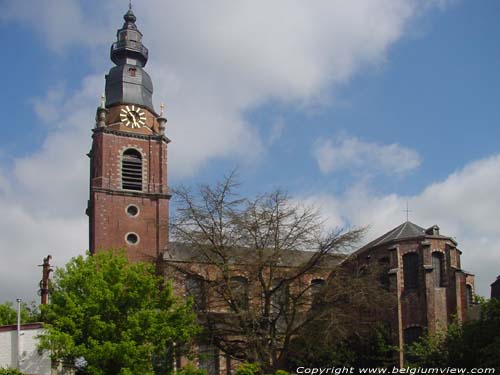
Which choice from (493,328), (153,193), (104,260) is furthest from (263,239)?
(153,193)

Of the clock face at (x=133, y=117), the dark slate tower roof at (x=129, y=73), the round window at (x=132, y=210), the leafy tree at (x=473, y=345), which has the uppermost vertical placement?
the dark slate tower roof at (x=129, y=73)

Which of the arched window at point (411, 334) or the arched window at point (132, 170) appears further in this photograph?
the arched window at point (132, 170)

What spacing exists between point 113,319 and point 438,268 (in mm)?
20136

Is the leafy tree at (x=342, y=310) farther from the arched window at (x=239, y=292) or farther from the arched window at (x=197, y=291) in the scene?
the arched window at (x=197, y=291)

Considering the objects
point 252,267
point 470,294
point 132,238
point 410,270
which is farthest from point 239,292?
point 470,294

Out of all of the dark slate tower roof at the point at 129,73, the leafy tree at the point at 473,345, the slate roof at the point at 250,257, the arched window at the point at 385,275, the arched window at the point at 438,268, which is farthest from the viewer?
the dark slate tower roof at the point at 129,73

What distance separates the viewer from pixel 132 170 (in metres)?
48.5

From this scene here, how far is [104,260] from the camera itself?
3195 centimetres

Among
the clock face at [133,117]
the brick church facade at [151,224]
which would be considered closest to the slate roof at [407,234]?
the brick church facade at [151,224]

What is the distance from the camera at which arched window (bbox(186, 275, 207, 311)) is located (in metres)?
31.4

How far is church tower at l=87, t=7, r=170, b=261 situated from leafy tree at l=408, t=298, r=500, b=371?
18.0 meters

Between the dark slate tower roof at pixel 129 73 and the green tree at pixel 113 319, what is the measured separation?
67.7 ft

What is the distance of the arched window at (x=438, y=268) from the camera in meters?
41.5

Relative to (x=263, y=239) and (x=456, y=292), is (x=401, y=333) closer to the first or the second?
(x=456, y=292)
